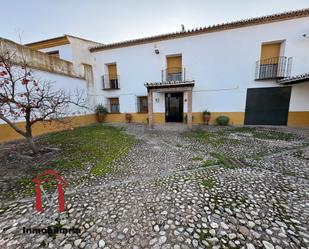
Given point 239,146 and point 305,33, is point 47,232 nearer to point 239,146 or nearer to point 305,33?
point 239,146

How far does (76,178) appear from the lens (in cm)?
304

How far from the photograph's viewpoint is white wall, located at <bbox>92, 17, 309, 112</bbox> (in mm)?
7289

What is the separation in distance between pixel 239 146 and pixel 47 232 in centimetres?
529

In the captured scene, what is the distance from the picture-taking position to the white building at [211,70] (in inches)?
291

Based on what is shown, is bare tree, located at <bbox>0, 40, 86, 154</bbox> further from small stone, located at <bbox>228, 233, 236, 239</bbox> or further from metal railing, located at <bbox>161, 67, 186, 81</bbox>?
metal railing, located at <bbox>161, 67, 186, 81</bbox>

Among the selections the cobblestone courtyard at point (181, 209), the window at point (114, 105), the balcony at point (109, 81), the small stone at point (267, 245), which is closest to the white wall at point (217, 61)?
the balcony at point (109, 81)

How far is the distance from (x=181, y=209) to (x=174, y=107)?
26.9ft

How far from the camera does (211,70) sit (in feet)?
28.1

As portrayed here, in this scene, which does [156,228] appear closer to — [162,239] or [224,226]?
[162,239]

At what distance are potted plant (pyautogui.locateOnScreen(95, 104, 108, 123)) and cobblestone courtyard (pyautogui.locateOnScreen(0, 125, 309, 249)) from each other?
792cm

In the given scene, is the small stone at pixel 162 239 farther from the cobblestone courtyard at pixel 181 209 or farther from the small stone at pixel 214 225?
the small stone at pixel 214 225

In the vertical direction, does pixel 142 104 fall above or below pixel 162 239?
above

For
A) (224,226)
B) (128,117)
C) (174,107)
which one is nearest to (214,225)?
(224,226)
